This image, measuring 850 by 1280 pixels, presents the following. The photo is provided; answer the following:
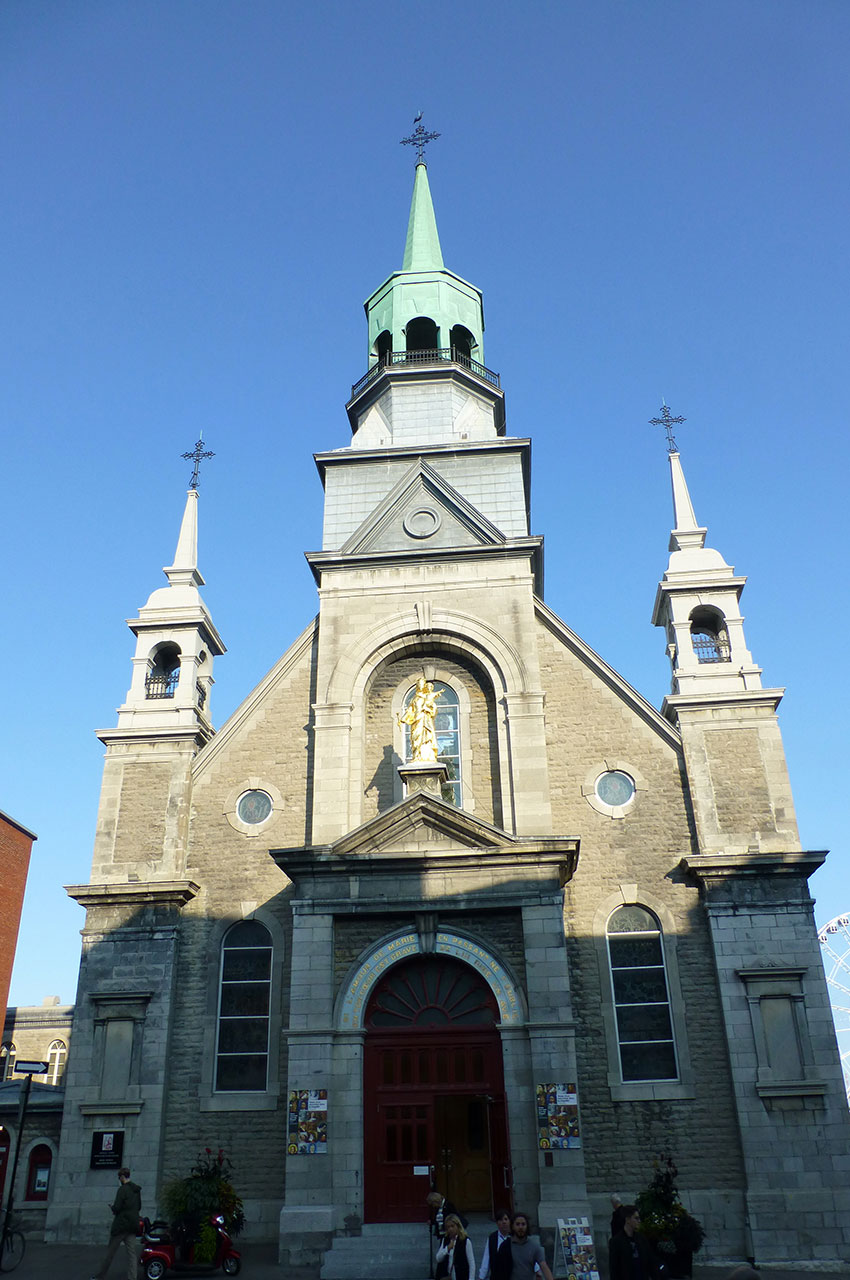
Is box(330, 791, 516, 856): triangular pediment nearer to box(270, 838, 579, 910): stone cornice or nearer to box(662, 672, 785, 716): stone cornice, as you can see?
box(270, 838, 579, 910): stone cornice

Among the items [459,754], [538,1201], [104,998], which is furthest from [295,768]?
[538,1201]

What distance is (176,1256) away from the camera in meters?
15.8

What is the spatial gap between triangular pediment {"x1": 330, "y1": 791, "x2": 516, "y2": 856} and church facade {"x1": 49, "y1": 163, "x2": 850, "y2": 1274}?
0.05m

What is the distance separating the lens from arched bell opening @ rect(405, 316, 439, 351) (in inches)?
1158

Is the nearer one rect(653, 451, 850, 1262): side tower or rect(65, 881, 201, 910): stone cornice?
rect(653, 451, 850, 1262): side tower

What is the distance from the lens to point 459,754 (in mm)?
21516

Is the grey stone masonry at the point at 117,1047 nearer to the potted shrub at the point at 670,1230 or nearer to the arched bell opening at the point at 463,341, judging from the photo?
the potted shrub at the point at 670,1230

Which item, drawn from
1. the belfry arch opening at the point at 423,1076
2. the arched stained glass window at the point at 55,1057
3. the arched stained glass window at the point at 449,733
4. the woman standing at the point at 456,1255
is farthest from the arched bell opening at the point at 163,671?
the arched stained glass window at the point at 55,1057

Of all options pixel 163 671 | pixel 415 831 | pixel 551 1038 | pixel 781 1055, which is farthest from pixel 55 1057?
pixel 781 1055

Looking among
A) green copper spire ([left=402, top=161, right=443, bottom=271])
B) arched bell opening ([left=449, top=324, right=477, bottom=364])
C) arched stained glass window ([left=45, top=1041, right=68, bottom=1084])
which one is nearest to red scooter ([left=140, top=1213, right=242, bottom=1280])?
arched bell opening ([left=449, top=324, right=477, bottom=364])

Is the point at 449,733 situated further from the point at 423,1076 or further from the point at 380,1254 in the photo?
the point at 380,1254

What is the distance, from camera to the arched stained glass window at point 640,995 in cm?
1880

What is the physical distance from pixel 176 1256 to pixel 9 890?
20.3 meters

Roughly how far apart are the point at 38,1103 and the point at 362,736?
29.8ft
